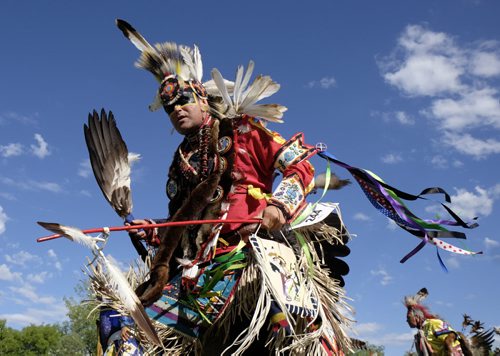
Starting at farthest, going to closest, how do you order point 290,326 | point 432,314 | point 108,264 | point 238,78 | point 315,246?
point 432,314 → point 315,246 → point 238,78 → point 290,326 → point 108,264

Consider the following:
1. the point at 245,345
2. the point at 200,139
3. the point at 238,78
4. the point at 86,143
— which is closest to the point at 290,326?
the point at 245,345

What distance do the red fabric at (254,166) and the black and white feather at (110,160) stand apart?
66 centimetres

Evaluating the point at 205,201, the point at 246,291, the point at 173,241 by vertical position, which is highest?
the point at 205,201

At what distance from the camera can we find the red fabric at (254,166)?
2.89 metres

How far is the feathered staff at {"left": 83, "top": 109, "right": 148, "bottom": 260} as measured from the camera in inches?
118

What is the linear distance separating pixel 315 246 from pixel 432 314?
6406 millimetres

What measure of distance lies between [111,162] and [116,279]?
1.01 metres

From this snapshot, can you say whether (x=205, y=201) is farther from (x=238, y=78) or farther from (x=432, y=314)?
(x=432, y=314)

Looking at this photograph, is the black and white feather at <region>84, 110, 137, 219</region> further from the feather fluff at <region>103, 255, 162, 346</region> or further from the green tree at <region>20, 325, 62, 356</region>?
the green tree at <region>20, 325, 62, 356</region>

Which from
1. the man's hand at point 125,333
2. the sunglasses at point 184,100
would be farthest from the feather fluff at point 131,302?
the sunglasses at point 184,100

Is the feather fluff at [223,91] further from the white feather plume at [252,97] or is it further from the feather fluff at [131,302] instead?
the feather fluff at [131,302]

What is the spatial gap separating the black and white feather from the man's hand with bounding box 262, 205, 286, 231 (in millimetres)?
847

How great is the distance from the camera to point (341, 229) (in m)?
3.03

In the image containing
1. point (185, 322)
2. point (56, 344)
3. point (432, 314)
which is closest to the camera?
point (185, 322)
